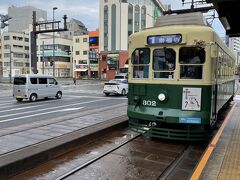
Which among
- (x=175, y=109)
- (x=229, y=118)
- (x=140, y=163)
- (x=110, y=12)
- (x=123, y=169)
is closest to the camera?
(x=123, y=169)

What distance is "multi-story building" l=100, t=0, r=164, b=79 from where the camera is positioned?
64562 millimetres

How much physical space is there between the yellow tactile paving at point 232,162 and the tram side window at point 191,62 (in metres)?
1.89

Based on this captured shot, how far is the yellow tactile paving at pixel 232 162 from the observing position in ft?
16.5

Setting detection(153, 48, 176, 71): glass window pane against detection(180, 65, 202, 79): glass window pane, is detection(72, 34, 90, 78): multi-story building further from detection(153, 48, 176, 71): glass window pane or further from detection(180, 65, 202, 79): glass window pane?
detection(180, 65, 202, 79): glass window pane

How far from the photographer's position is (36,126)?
30.4 ft

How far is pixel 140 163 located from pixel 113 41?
6060 cm

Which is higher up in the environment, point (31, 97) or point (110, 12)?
point (110, 12)

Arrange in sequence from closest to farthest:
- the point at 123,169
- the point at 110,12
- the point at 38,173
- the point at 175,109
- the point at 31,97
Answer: the point at 38,173 < the point at 123,169 < the point at 175,109 < the point at 31,97 < the point at 110,12

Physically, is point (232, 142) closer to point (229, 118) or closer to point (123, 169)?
point (123, 169)

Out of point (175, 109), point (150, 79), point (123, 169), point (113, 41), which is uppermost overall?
point (113, 41)

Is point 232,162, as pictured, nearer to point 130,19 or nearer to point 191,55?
point 191,55

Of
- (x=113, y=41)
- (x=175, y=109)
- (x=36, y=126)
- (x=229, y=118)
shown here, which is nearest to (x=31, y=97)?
(x=36, y=126)

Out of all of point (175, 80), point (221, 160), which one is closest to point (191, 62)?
point (175, 80)

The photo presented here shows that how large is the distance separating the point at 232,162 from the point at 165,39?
3426 millimetres
